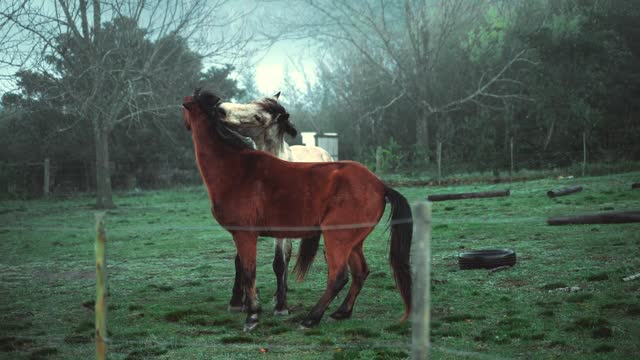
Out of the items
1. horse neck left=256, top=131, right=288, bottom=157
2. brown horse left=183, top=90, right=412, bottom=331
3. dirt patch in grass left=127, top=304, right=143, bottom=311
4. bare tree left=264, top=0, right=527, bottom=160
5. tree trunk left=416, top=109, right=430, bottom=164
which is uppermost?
bare tree left=264, top=0, right=527, bottom=160

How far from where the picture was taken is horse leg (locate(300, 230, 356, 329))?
5.45m

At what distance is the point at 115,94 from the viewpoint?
18.8m

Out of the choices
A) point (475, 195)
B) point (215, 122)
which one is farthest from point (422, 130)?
point (215, 122)

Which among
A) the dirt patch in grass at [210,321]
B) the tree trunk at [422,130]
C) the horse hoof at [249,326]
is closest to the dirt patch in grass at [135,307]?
the dirt patch in grass at [210,321]

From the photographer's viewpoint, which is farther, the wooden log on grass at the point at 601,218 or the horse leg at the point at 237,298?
the wooden log on grass at the point at 601,218

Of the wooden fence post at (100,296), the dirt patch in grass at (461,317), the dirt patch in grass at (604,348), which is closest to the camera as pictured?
the wooden fence post at (100,296)

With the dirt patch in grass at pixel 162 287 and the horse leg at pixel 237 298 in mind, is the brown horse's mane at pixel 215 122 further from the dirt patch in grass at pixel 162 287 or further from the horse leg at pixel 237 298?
the dirt patch in grass at pixel 162 287

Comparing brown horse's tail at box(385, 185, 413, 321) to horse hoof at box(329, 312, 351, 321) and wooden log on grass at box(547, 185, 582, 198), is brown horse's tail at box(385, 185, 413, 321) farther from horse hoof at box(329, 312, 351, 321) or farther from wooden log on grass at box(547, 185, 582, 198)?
wooden log on grass at box(547, 185, 582, 198)

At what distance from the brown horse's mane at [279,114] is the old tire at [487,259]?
2705 millimetres

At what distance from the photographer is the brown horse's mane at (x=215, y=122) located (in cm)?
596

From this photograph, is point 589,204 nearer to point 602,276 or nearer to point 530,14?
point 602,276

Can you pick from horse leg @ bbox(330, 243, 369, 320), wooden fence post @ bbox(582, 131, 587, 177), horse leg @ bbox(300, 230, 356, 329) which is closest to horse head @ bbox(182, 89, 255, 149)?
horse leg @ bbox(300, 230, 356, 329)

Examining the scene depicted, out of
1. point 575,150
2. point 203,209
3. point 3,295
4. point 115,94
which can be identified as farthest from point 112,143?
point 3,295

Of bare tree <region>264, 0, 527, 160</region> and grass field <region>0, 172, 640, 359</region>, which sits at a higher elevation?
bare tree <region>264, 0, 527, 160</region>
